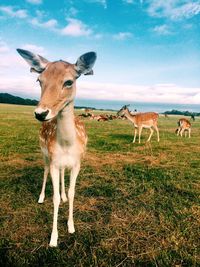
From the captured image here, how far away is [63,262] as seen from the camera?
434cm

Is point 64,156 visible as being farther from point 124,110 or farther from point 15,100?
point 15,100

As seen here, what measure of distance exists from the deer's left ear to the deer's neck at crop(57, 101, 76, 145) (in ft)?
1.80

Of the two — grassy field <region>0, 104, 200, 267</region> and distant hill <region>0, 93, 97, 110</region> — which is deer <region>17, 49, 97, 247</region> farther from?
distant hill <region>0, 93, 97, 110</region>

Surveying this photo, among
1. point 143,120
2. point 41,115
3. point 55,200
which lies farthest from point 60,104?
point 143,120

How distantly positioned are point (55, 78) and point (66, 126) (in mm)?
942

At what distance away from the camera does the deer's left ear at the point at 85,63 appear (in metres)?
4.72

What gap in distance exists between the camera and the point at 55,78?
174 inches

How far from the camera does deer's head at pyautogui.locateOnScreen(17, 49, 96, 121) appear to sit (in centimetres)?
409

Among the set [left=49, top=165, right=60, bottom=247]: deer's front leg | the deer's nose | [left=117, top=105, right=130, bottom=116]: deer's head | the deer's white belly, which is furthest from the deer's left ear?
[left=117, top=105, right=130, bottom=116]: deer's head

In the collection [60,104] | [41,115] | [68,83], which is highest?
[68,83]

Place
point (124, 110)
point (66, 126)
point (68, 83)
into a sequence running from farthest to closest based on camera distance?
1. point (124, 110)
2. point (66, 126)
3. point (68, 83)

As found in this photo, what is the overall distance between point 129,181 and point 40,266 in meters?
4.80

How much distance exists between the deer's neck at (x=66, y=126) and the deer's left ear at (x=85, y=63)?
1.80ft

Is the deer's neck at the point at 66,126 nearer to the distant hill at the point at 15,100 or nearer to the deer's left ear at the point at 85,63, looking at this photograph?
the deer's left ear at the point at 85,63
